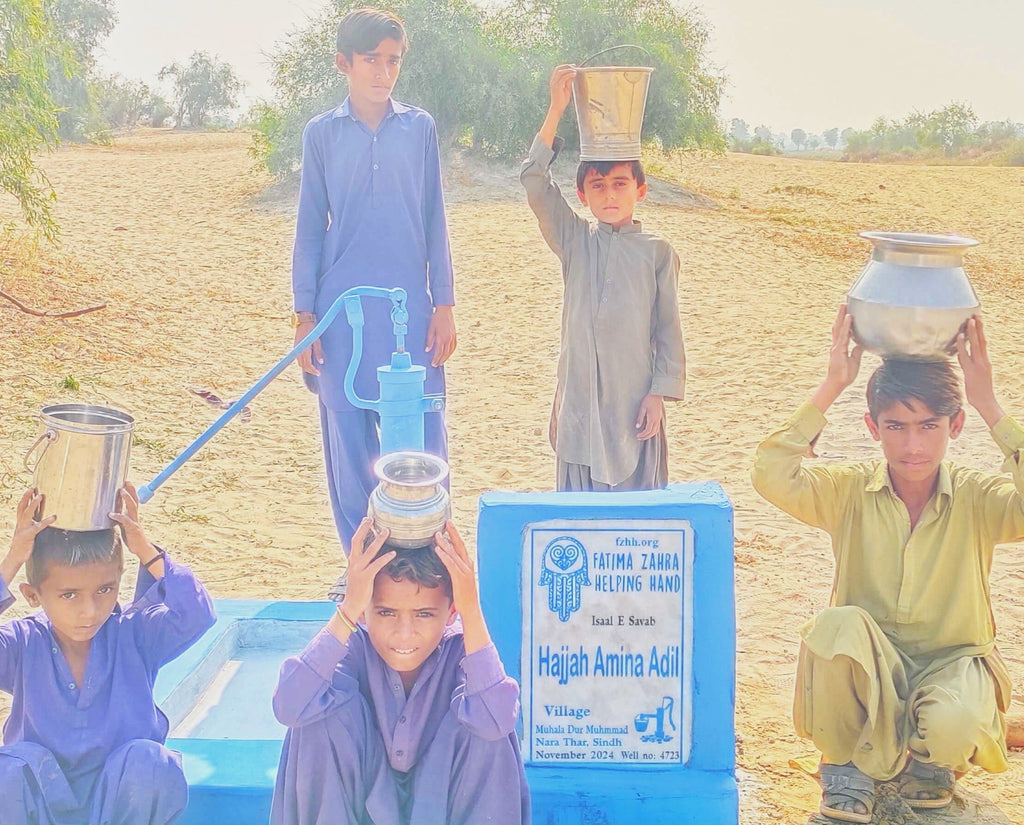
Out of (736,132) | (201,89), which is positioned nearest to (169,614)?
(201,89)

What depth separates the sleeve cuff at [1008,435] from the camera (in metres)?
2.66

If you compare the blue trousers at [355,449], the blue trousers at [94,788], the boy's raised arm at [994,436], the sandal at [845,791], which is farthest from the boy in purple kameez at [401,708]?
the blue trousers at [355,449]

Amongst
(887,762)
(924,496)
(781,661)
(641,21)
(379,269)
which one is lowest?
(781,661)

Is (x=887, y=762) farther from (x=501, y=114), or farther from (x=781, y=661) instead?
(x=501, y=114)

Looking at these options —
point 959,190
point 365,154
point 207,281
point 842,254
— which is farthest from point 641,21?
point 365,154

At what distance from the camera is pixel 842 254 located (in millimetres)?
13180

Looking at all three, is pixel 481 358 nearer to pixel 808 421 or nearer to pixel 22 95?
pixel 22 95

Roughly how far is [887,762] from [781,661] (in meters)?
1.16

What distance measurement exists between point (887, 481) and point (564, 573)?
0.81 meters

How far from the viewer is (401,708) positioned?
230 centimetres

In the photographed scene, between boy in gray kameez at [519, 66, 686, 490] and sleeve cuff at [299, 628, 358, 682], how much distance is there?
1.32 m

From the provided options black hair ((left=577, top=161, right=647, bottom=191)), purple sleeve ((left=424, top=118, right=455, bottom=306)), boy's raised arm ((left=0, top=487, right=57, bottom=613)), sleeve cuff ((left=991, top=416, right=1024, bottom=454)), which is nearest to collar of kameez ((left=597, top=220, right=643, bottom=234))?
black hair ((left=577, top=161, right=647, bottom=191))

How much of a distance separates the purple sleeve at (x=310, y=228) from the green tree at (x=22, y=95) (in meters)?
5.49

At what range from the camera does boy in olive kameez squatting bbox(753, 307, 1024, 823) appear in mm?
2688
